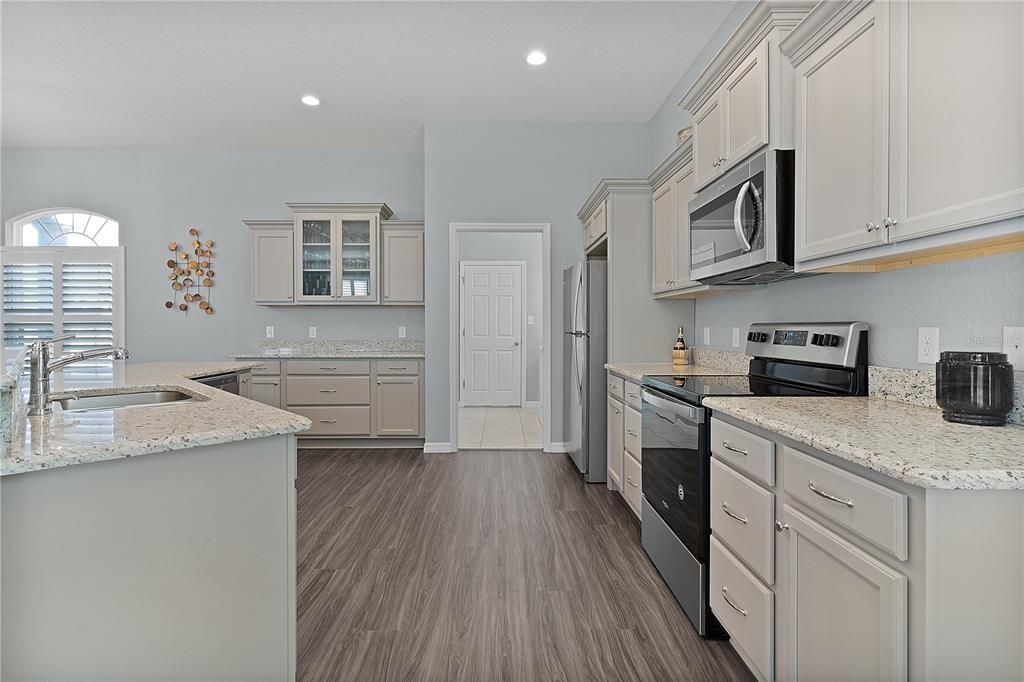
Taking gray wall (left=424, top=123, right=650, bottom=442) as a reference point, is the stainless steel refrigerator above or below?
below

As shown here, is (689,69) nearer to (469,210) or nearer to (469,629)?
(469,210)

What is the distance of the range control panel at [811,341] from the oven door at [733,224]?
35 cm

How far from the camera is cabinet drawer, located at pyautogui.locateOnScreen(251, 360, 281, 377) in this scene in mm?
5145

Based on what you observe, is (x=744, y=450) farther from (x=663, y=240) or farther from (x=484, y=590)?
(x=663, y=240)

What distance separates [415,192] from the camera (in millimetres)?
5727

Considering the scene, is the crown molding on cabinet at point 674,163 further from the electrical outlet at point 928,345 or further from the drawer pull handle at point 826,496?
the drawer pull handle at point 826,496

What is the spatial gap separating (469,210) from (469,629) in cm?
371

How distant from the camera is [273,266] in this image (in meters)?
5.44

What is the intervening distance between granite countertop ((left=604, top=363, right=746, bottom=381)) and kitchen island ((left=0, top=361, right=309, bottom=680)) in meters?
1.84

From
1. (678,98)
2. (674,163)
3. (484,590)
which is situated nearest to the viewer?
(484,590)

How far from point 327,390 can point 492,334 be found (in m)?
3.31

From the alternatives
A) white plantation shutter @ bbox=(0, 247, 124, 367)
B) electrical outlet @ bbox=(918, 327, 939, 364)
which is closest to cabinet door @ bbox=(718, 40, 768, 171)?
electrical outlet @ bbox=(918, 327, 939, 364)

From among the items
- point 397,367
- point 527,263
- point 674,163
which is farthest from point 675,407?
point 527,263

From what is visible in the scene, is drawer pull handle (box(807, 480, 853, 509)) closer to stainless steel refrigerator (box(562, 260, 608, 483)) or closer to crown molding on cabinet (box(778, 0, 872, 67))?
crown molding on cabinet (box(778, 0, 872, 67))
